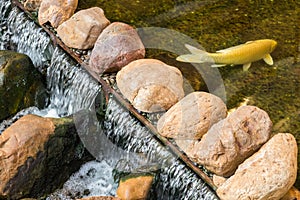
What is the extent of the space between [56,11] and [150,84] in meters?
1.05

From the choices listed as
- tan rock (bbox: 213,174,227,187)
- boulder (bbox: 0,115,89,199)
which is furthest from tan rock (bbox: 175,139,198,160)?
boulder (bbox: 0,115,89,199)

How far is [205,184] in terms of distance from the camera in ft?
9.88

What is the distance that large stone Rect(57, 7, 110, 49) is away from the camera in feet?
12.2

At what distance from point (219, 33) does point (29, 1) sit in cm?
133

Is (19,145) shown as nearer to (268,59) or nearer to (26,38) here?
(26,38)

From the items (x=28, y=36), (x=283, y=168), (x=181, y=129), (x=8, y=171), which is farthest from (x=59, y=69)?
(x=283, y=168)

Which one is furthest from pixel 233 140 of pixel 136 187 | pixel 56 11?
pixel 56 11

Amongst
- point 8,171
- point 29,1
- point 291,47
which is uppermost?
point 29,1

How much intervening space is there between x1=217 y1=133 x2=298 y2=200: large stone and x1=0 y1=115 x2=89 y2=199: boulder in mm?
1069

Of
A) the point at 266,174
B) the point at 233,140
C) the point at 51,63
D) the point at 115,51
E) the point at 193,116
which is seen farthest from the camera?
the point at 51,63

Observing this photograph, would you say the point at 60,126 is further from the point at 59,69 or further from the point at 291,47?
the point at 291,47

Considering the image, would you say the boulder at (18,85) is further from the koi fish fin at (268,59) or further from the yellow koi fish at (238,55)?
the koi fish fin at (268,59)

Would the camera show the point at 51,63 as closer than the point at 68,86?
No

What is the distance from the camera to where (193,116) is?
305 centimetres
